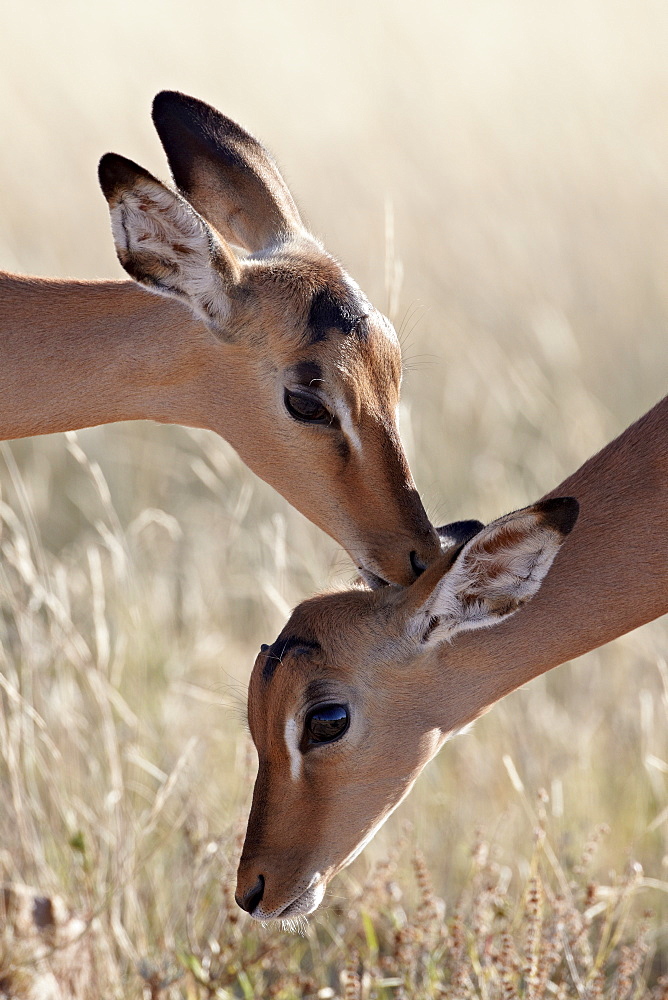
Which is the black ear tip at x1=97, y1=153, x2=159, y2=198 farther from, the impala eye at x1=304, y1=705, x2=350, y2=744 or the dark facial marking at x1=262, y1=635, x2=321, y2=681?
the impala eye at x1=304, y1=705, x2=350, y2=744

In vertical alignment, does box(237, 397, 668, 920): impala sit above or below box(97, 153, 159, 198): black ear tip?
below

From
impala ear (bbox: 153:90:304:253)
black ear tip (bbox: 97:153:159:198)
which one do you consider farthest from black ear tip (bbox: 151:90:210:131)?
black ear tip (bbox: 97:153:159:198)

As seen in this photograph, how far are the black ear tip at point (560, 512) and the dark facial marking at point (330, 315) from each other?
1.10 m

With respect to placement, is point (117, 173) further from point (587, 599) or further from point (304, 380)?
point (587, 599)

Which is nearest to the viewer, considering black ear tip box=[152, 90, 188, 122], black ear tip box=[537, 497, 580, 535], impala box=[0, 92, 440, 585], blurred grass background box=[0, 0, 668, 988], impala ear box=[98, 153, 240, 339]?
black ear tip box=[537, 497, 580, 535]

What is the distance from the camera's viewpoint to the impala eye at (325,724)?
3256 mm

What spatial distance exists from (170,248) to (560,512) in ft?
4.81

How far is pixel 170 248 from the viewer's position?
3656mm

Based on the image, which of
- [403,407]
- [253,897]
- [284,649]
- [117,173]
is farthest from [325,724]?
[403,407]

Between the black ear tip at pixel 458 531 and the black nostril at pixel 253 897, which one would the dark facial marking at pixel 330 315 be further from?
the black nostril at pixel 253 897

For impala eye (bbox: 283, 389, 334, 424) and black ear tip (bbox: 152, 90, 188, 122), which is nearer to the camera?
impala eye (bbox: 283, 389, 334, 424)

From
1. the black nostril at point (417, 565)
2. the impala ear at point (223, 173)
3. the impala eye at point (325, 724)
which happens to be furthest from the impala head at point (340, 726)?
the impala ear at point (223, 173)

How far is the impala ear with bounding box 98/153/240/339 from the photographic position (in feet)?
11.2

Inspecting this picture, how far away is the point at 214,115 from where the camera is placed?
4.35 metres
